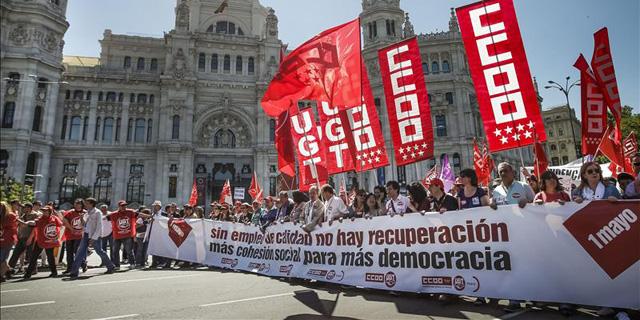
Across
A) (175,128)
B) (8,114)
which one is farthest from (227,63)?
(8,114)

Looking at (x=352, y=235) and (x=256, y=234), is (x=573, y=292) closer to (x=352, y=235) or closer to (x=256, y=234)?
(x=352, y=235)

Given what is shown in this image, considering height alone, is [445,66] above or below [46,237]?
above

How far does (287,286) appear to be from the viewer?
293 inches

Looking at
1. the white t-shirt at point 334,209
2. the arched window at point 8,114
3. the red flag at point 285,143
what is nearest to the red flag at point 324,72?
the white t-shirt at point 334,209

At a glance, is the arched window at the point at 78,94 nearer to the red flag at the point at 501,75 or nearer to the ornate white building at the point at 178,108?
the ornate white building at the point at 178,108

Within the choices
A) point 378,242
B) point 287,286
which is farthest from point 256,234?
point 378,242

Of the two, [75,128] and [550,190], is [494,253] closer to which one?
[550,190]

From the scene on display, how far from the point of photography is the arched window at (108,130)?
39.5 m

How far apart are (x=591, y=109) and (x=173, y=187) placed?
122 ft

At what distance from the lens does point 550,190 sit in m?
5.49

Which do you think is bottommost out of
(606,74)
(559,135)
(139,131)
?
(606,74)

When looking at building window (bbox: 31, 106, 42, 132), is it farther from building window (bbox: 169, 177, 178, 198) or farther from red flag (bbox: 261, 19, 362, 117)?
red flag (bbox: 261, 19, 362, 117)

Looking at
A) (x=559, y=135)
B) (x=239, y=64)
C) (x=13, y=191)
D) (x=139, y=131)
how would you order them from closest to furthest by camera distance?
(x=13, y=191) < (x=139, y=131) < (x=239, y=64) < (x=559, y=135)

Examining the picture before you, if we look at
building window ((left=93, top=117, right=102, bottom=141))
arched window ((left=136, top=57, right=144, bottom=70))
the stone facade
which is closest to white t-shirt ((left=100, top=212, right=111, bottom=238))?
building window ((left=93, top=117, right=102, bottom=141))
